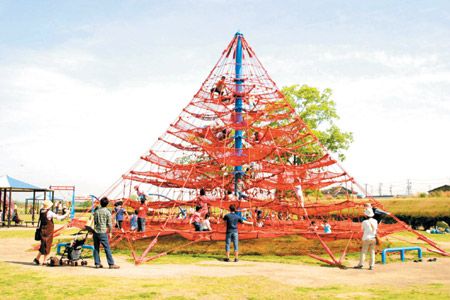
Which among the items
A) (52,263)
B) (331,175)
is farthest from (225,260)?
(331,175)

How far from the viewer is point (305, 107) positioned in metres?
Result: 36.6

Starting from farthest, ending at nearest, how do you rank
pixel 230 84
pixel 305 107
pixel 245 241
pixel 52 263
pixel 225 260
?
pixel 305 107
pixel 230 84
pixel 245 241
pixel 225 260
pixel 52 263

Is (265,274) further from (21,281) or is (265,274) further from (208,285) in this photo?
(21,281)

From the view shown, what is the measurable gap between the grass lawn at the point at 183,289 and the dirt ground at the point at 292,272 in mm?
557

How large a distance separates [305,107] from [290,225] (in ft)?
67.3

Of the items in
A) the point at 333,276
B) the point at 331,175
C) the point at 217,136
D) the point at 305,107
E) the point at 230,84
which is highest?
the point at 305,107

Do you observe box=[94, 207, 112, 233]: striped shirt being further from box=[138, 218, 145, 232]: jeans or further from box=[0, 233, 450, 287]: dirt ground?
box=[138, 218, 145, 232]: jeans

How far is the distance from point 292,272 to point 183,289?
136 inches

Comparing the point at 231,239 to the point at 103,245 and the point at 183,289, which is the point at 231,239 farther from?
the point at 183,289

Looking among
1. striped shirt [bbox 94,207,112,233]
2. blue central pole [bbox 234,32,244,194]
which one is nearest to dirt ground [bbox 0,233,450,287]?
striped shirt [bbox 94,207,112,233]

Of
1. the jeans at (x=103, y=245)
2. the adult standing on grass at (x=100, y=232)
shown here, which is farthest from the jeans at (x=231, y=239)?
the jeans at (x=103, y=245)

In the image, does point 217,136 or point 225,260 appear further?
point 217,136

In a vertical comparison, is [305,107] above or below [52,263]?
above

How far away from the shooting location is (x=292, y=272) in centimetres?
1069
